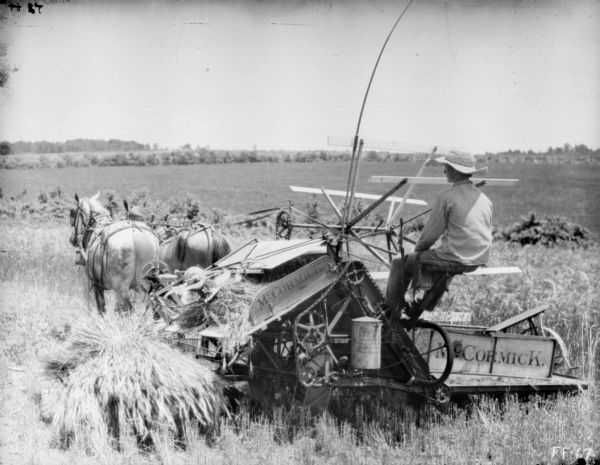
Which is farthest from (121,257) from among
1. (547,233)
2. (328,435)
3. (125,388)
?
(547,233)

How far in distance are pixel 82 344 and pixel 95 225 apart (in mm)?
5545

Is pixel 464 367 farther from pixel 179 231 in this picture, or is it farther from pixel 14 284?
pixel 14 284

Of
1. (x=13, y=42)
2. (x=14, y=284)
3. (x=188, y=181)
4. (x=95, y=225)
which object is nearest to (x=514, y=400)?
(x=13, y=42)

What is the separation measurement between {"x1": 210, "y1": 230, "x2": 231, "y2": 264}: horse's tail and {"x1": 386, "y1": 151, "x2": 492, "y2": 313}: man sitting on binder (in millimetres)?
5280

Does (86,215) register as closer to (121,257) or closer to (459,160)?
(121,257)

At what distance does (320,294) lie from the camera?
19.7ft

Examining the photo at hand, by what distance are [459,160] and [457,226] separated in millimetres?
669

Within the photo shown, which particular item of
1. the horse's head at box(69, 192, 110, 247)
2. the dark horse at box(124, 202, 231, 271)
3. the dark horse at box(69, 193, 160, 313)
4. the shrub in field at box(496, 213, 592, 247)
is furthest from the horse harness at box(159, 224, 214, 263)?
the shrub in field at box(496, 213, 592, 247)

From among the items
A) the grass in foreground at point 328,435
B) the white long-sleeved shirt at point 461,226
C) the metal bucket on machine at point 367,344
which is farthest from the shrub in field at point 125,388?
the white long-sleeved shirt at point 461,226

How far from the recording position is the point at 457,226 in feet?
20.1

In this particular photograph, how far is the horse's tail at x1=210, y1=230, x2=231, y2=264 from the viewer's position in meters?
11.1

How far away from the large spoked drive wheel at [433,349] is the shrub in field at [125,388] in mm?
2094

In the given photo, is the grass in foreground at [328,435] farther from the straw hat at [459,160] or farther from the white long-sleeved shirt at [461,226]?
the straw hat at [459,160]

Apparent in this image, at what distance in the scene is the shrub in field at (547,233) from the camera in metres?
24.2
